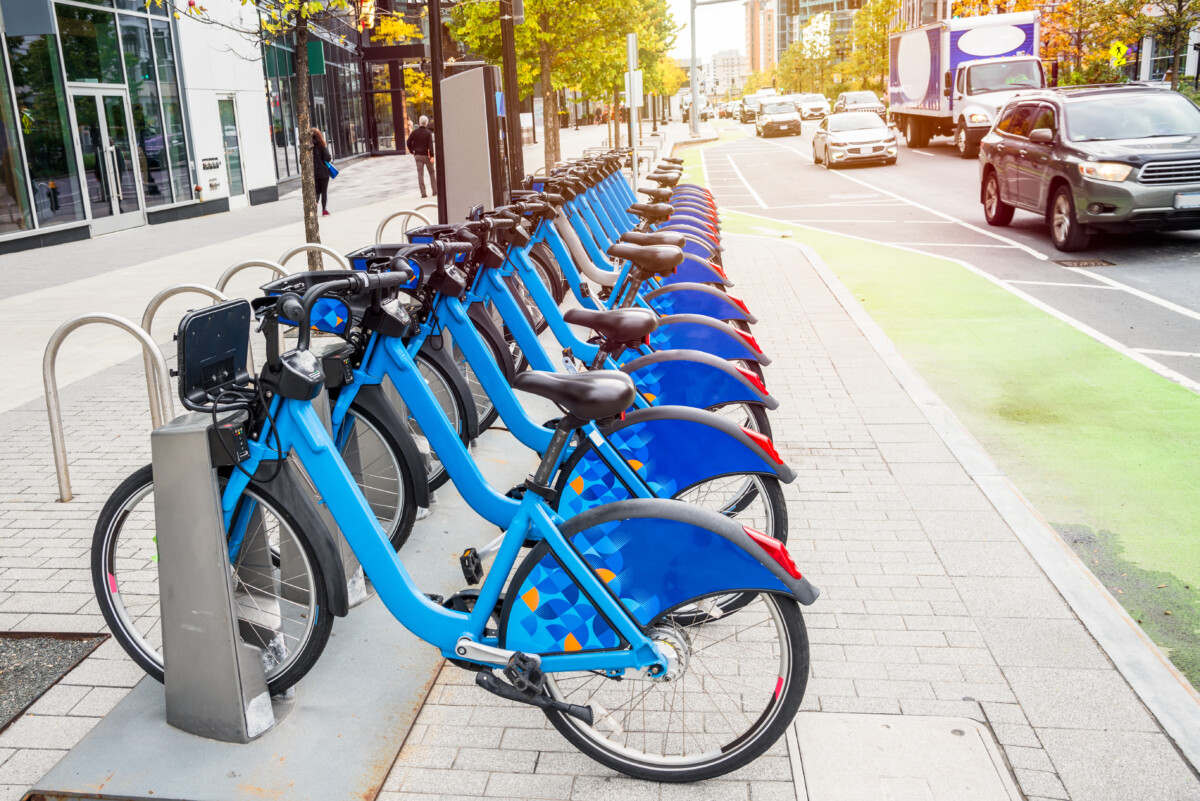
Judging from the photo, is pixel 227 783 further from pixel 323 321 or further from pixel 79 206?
pixel 79 206

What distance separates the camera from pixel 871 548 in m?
4.45

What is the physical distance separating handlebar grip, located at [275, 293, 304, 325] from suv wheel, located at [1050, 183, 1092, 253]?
11300 mm

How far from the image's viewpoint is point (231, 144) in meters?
22.6

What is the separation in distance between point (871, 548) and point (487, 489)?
1.82 metres

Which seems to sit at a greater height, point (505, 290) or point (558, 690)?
point (505, 290)

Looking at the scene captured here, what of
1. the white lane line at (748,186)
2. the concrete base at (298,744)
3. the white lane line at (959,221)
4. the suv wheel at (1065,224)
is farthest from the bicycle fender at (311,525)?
the white lane line at (748,186)

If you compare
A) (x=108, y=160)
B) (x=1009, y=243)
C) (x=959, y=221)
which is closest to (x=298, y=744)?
(x=1009, y=243)

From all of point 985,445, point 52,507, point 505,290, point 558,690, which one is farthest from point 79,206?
point 558,690

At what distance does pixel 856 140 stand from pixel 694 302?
73.7 ft

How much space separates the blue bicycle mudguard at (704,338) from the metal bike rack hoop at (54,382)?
7.31 feet

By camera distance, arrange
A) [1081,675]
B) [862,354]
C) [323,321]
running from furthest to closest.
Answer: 1. [862,354]
2. [323,321]
3. [1081,675]

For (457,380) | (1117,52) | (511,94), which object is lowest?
(457,380)

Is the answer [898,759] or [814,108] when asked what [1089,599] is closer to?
[898,759]

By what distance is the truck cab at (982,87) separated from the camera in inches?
1062
